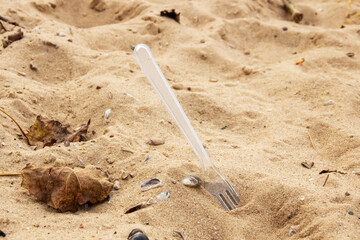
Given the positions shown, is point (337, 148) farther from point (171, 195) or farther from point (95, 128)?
point (95, 128)

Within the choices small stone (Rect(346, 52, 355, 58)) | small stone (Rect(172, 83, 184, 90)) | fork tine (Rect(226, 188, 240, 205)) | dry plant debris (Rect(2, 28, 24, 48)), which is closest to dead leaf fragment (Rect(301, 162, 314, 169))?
fork tine (Rect(226, 188, 240, 205))

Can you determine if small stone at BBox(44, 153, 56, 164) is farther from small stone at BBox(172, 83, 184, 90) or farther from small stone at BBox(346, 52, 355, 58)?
small stone at BBox(346, 52, 355, 58)

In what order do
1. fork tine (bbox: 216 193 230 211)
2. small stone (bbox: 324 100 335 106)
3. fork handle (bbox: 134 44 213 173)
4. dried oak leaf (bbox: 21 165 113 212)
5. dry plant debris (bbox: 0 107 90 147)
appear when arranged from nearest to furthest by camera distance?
fork handle (bbox: 134 44 213 173)
dried oak leaf (bbox: 21 165 113 212)
fork tine (bbox: 216 193 230 211)
dry plant debris (bbox: 0 107 90 147)
small stone (bbox: 324 100 335 106)

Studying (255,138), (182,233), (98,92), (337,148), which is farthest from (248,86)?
(182,233)

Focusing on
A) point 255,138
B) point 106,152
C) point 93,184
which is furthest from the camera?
point 255,138

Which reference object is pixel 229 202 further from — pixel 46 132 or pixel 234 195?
pixel 46 132

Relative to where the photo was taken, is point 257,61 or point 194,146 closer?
point 194,146

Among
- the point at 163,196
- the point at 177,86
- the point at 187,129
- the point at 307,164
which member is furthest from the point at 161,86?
the point at 177,86
